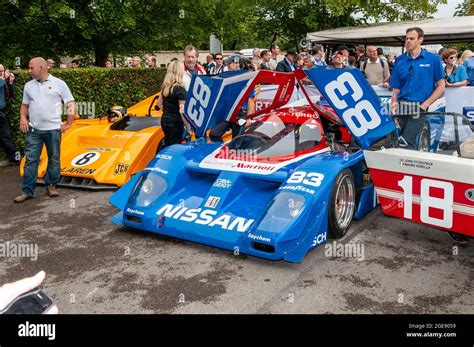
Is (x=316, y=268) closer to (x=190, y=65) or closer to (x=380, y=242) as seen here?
(x=380, y=242)

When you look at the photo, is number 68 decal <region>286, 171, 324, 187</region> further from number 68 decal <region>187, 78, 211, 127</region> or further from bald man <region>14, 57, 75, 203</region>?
bald man <region>14, 57, 75, 203</region>

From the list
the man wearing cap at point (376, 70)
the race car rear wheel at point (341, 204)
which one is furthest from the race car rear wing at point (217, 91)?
the man wearing cap at point (376, 70)

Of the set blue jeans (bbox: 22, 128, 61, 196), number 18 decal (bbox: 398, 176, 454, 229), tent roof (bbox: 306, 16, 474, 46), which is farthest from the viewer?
tent roof (bbox: 306, 16, 474, 46)

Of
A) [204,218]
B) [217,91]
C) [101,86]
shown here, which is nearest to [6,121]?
[101,86]

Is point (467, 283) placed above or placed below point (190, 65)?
below

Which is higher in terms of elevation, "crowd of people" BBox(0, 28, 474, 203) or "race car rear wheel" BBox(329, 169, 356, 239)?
"crowd of people" BBox(0, 28, 474, 203)

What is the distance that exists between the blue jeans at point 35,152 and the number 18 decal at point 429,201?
168 inches

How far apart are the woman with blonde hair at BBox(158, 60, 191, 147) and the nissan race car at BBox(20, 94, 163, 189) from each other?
480mm

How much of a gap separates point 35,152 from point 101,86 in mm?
3964

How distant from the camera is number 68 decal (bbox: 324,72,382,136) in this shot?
15.9ft

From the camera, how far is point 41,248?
4.78m

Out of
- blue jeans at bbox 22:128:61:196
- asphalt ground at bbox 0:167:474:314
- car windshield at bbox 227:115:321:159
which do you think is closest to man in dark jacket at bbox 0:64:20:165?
blue jeans at bbox 22:128:61:196
